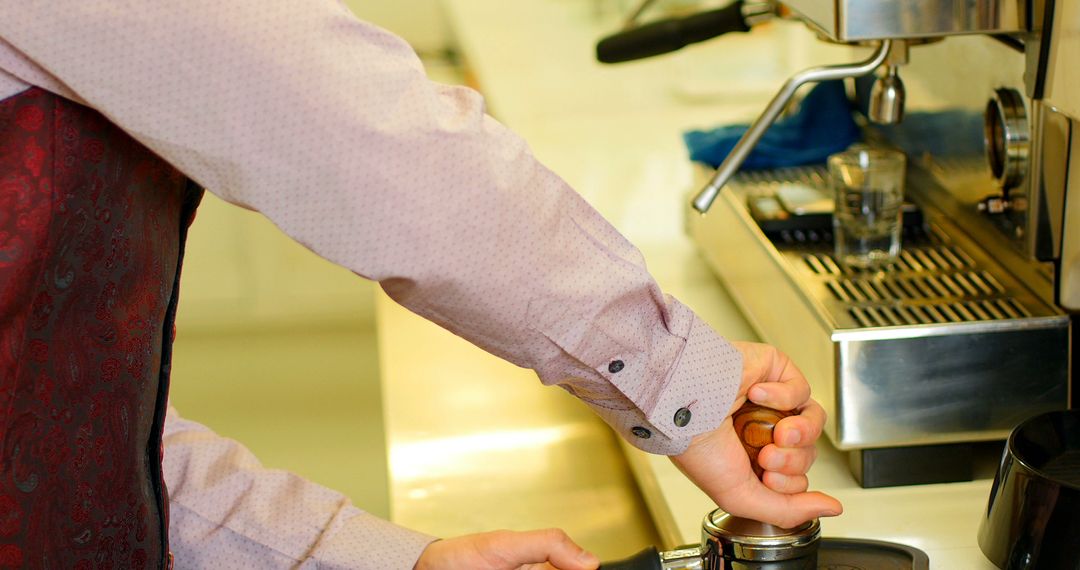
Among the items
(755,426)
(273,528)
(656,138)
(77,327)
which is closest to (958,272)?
(755,426)

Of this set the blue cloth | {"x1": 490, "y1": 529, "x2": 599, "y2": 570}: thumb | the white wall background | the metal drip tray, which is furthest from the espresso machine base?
the white wall background

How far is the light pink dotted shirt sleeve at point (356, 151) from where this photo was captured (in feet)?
1.76

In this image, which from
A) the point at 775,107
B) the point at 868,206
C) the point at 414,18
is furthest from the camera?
the point at 414,18

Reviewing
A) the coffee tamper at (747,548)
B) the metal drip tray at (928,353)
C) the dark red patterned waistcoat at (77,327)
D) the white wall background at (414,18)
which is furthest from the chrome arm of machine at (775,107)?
the white wall background at (414,18)

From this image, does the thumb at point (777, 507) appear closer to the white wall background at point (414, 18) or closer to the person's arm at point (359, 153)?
the person's arm at point (359, 153)

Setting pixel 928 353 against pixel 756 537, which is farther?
pixel 928 353

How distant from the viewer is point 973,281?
0.96 metres

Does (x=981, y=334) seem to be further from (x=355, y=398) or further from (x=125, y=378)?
(x=355, y=398)

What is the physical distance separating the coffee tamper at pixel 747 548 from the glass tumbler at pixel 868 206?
35cm

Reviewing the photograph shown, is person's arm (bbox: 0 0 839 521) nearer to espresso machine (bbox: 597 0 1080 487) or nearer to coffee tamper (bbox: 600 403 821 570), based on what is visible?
coffee tamper (bbox: 600 403 821 570)

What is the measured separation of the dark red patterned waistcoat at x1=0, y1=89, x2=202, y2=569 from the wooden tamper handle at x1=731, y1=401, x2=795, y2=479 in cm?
34

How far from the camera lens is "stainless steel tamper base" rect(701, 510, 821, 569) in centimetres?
70

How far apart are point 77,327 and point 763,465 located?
39cm

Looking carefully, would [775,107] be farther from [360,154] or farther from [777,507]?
[360,154]
